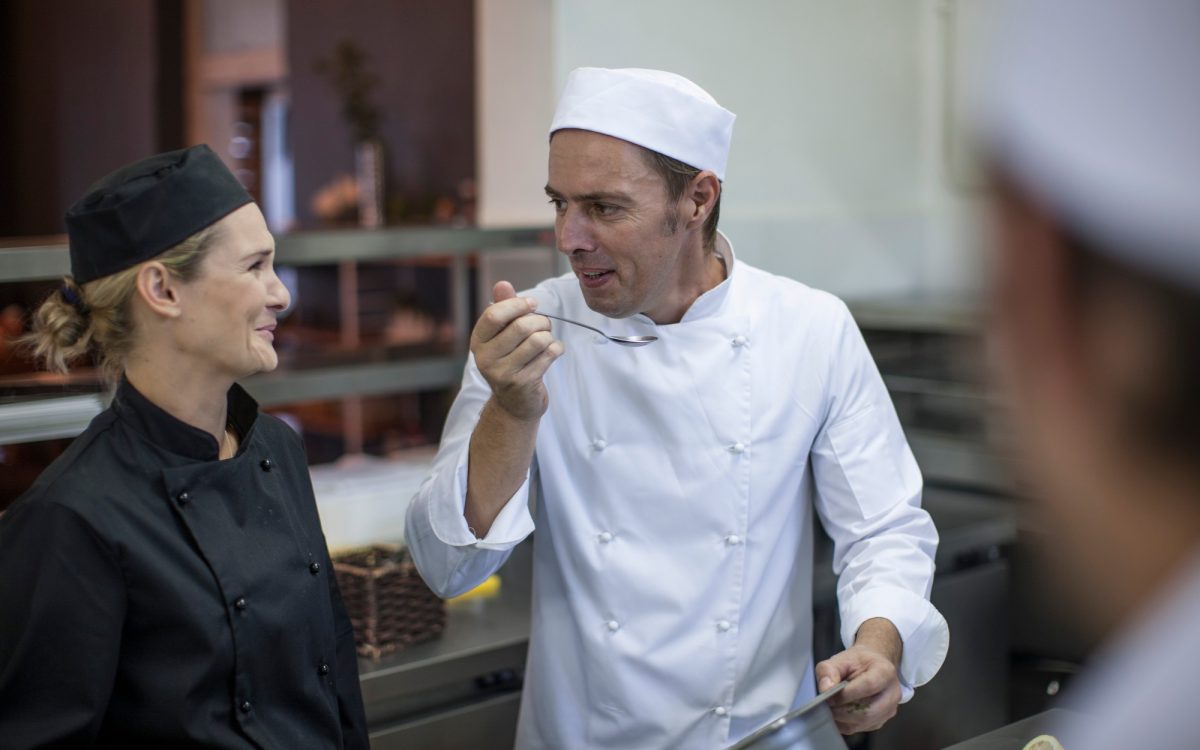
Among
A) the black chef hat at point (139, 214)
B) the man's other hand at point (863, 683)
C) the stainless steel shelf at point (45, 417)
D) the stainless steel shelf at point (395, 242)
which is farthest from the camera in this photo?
the stainless steel shelf at point (395, 242)

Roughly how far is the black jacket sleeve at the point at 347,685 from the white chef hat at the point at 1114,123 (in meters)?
1.37

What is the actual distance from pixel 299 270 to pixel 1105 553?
22.8 ft

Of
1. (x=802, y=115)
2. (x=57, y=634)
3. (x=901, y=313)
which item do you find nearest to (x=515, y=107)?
(x=802, y=115)

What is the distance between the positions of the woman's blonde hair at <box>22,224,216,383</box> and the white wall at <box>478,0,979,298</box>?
1635mm

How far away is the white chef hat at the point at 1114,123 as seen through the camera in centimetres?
33

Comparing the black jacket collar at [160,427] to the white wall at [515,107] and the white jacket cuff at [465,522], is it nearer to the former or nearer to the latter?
the white jacket cuff at [465,522]

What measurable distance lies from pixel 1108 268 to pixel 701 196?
142 cm

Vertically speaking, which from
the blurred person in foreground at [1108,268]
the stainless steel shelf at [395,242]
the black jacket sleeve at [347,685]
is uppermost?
the blurred person in foreground at [1108,268]

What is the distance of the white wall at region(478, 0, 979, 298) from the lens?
9.70ft

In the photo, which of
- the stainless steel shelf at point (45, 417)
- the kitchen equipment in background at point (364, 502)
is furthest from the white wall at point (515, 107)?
the stainless steel shelf at point (45, 417)

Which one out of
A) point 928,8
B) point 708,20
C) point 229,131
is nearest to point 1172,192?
point 708,20

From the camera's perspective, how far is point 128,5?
6.81 m

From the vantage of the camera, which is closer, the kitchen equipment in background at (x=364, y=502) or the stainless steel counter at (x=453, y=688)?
the stainless steel counter at (x=453, y=688)

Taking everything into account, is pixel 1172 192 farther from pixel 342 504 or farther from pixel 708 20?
pixel 708 20
